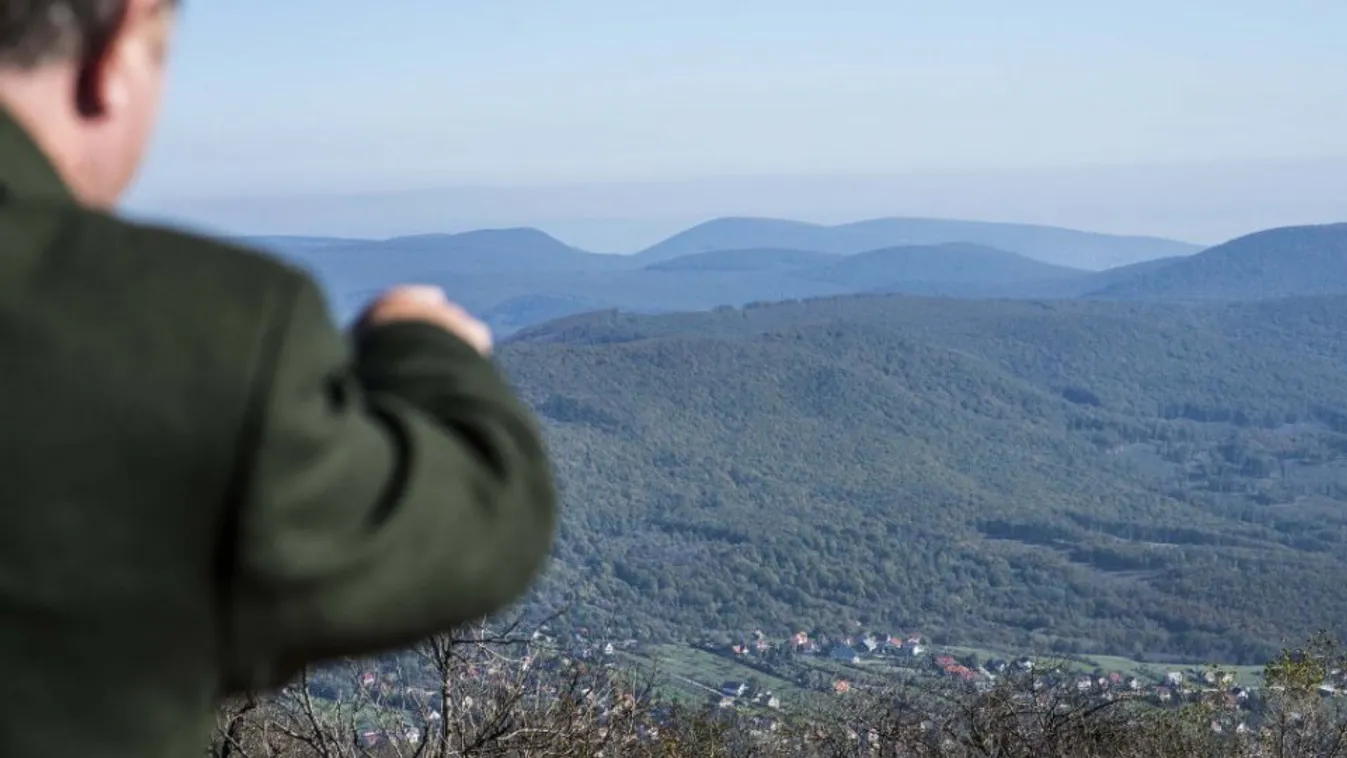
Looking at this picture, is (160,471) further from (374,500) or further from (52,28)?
(52,28)

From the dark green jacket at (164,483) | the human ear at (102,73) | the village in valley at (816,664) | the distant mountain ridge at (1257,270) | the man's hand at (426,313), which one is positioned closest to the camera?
the dark green jacket at (164,483)

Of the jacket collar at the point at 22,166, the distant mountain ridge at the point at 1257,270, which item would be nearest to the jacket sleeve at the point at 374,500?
the jacket collar at the point at 22,166

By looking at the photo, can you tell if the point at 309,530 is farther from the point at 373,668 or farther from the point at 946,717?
the point at 946,717

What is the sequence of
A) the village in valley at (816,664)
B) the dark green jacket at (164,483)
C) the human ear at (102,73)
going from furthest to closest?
the village in valley at (816,664) < the human ear at (102,73) < the dark green jacket at (164,483)

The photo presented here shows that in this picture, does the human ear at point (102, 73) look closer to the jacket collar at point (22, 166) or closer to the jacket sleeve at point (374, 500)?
the jacket collar at point (22, 166)

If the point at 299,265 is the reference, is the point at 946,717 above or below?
below

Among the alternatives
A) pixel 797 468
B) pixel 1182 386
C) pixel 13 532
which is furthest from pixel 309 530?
pixel 1182 386

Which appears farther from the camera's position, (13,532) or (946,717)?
(946,717)

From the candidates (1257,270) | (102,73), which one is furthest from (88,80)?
(1257,270)
